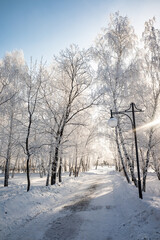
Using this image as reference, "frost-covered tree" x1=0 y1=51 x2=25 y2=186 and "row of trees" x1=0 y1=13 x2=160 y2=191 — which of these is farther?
"frost-covered tree" x1=0 y1=51 x2=25 y2=186

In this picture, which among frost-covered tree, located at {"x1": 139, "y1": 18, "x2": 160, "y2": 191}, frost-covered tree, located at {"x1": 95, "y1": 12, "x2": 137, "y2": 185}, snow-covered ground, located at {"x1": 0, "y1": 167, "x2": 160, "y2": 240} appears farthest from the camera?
frost-covered tree, located at {"x1": 95, "y1": 12, "x2": 137, "y2": 185}

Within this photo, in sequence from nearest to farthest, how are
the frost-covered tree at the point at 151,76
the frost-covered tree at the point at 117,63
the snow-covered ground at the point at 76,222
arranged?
the snow-covered ground at the point at 76,222 → the frost-covered tree at the point at 151,76 → the frost-covered tree at the point at 117,63

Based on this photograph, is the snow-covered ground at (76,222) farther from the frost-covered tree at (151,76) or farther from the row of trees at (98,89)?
the frost-covered tree at (151,76)

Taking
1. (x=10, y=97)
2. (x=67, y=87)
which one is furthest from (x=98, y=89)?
(x=10, y=97)

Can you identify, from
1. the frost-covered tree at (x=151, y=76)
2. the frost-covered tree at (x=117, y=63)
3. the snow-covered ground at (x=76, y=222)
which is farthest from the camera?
the frost-covered tree at (x=117, y=63)

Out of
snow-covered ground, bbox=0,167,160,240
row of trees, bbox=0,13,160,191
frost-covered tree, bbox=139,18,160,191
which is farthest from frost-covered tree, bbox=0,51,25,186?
frost-covered tree, bbox=139,18,160,191

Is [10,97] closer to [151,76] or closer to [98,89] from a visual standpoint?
[98,89]

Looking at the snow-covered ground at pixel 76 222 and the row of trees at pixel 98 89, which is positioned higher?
the row of trees at pixel 98 89

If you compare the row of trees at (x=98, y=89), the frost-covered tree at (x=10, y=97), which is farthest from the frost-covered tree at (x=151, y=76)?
the frost-covered tree at (x=10, y=97)

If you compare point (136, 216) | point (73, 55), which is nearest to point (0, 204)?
point (136, 216)

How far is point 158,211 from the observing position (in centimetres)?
459

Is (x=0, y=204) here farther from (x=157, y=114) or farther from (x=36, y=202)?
(x=157, y=114)

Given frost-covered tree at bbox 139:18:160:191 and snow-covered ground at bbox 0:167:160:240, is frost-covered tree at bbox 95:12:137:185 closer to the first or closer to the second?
frost-covered tree at bbox 139:18:160:191

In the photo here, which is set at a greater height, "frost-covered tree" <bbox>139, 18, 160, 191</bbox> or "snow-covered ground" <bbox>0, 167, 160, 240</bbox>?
"frost-covered tree" <bbox>139, 18, 160, 191</bbox>
